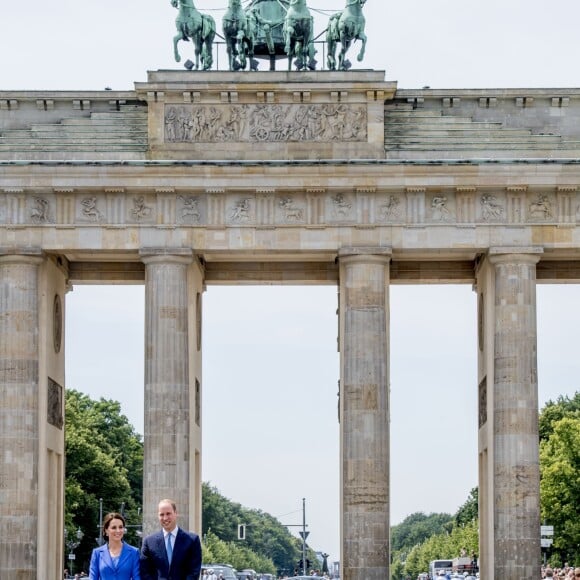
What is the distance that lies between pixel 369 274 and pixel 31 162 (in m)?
10.6

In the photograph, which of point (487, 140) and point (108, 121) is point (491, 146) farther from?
point (108, 121)

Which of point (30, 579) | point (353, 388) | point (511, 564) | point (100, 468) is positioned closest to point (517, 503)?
point (511, 564)

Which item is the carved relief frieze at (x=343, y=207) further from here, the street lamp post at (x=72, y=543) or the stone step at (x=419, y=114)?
the street lamp post at (x=72, y=543)

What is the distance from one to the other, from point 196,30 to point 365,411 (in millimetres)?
12764

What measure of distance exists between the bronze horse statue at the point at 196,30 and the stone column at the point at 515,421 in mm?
10818

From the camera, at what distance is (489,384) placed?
5469 cm

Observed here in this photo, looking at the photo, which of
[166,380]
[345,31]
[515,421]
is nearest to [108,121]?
[345,31]

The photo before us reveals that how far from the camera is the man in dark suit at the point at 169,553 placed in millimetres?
21375

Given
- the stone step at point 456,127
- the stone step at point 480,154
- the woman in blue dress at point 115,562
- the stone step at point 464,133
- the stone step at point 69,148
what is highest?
the stone step at point 456,127

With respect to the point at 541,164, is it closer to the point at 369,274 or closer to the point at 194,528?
the point at 369,274

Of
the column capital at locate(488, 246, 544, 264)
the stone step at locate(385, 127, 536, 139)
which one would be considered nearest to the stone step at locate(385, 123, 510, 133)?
the stone step at locate(385, 127, 536, 139)

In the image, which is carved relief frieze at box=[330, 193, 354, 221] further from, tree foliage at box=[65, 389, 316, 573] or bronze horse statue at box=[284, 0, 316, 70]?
tree foliage at box=[65, 389, 316, 573]

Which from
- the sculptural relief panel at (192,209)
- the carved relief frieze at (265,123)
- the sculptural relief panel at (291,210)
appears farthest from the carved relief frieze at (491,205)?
the sculptural relief panel at (192,209)

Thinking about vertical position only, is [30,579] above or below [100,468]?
below
